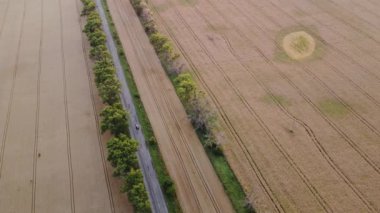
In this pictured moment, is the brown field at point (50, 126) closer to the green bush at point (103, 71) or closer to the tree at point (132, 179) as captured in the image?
the tree at point (132, 179)

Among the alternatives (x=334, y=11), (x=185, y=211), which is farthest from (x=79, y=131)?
(x=334, y=11)

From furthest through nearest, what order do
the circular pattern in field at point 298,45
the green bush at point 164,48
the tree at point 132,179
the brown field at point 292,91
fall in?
1. the circular pattern in field at point 298,45
2. the green bush at point 164,48
3. the brown field at point 292,91
4. the tree at point 132,179

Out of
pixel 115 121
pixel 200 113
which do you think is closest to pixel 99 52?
pixel 115 121

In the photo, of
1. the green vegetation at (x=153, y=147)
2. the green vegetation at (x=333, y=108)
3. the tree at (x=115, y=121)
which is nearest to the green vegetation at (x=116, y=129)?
the tree at (x=115, y=121)

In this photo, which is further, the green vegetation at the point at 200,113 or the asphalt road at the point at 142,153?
the green vegetation at the point at 200,113

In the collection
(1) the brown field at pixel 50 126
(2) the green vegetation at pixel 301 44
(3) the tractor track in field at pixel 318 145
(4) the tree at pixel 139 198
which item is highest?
(4) the tree at pixel 139 198

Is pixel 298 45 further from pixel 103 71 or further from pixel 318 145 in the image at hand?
pixel 103 71

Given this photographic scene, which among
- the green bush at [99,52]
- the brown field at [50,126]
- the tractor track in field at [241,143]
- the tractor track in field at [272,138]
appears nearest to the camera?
the tractor track in field at [272,138]
